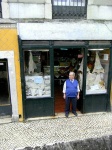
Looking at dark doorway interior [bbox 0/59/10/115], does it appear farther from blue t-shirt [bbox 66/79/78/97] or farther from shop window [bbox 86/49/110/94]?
shop window [bbox 86/49/110/94]

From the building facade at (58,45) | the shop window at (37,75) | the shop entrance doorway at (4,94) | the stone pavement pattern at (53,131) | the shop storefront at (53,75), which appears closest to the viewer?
the stone pavement pattern at (53,131)

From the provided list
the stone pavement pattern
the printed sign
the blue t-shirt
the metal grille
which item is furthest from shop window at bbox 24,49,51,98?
the printed sign

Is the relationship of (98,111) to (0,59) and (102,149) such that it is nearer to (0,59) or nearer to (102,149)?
(102,149)

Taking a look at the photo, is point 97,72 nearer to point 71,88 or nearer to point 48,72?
point 71,88

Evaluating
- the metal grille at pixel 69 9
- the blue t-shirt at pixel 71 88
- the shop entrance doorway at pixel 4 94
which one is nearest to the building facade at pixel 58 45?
the metal grille at pixel 69 9

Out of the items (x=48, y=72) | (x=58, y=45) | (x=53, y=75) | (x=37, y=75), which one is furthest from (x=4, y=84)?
(x=58, y=45)

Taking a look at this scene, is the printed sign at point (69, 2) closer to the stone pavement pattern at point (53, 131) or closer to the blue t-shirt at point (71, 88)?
the blue t-shirt at point (71, 88)

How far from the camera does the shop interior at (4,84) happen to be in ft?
19.0

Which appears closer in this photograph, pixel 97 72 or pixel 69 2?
pixel 69 2

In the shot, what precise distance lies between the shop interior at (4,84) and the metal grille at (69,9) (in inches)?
85.1

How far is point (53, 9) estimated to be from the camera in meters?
5.91

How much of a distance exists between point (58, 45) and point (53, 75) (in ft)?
3.16

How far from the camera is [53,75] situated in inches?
237

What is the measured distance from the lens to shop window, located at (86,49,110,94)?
21.3 feet
